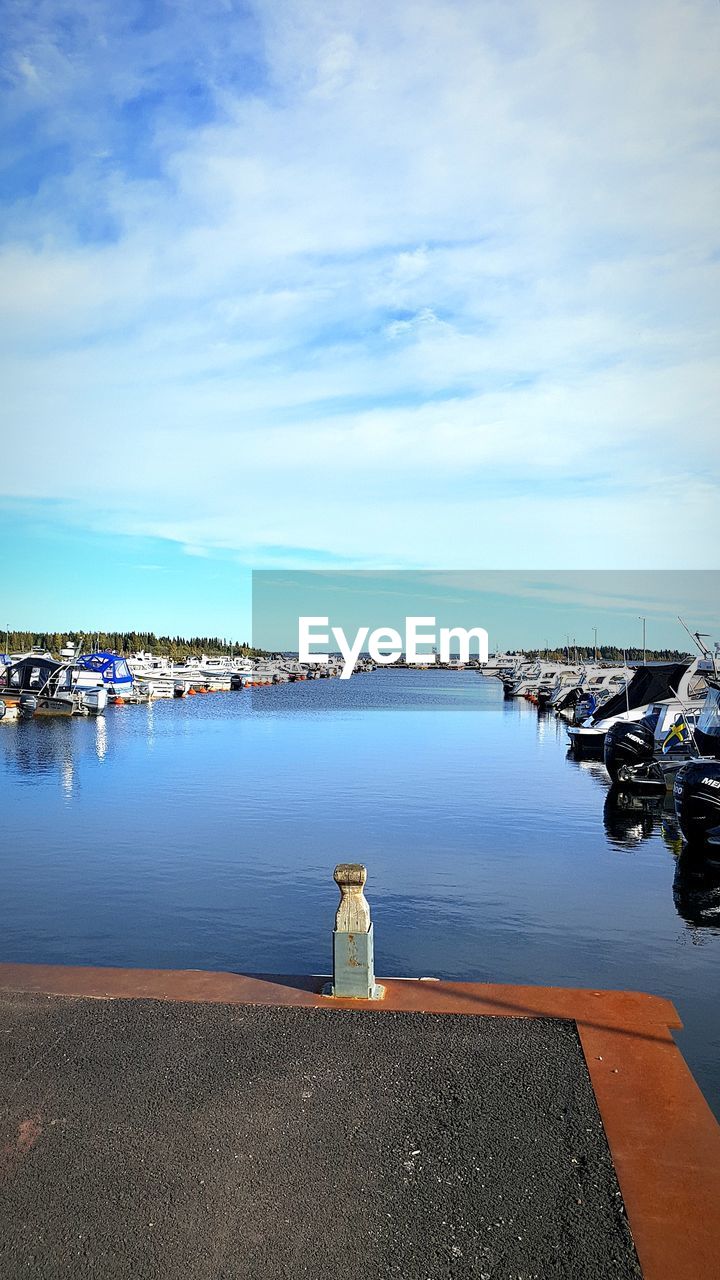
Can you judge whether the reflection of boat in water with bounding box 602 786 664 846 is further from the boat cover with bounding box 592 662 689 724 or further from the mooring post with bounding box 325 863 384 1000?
the mooring post with bounding box 325 863 384 1000

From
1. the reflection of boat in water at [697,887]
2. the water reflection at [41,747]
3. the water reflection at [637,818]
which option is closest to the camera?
the reflection of boat in water at [697,887]

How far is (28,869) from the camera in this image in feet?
69.1

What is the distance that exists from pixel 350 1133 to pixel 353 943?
2418 millimetres

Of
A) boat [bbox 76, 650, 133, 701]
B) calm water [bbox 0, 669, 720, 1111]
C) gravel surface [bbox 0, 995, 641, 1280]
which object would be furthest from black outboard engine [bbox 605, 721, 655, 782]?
boat [bbox 76, 650, 133, 701]

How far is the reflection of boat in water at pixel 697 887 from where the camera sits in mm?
17359

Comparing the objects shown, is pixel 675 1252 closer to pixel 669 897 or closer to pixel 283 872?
pixel 669 897

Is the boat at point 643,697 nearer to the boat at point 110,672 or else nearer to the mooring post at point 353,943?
the mooring post at point 353,943

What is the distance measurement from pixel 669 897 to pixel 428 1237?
14.6 meters

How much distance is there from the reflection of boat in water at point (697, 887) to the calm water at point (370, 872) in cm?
8

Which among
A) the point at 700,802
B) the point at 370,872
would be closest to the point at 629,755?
the point at 700,802

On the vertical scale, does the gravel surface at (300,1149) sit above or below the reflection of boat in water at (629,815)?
above

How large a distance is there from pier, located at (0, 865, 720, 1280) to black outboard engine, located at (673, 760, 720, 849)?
41.6 feet

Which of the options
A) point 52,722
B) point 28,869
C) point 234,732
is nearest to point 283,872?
point 28,869

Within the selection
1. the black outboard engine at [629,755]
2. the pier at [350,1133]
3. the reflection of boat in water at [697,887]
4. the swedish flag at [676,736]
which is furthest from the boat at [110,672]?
the pier at [350,1133]
